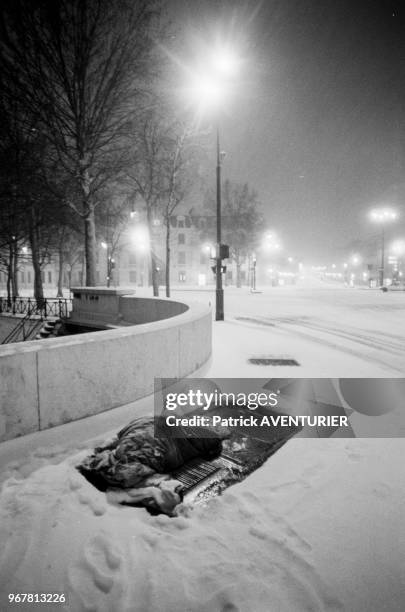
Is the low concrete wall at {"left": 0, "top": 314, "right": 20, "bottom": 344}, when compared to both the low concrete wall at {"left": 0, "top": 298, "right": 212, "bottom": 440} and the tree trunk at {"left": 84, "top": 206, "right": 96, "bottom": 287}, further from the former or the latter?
the low concrete wall at {"left": 0, "top": 298, "right": 212, "bottom": 440}

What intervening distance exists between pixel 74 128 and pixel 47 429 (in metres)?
14.7

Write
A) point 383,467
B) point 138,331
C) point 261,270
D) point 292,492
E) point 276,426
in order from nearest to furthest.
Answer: point 292,492
point 383,467
point 276,426
point 138,331
point 261,270

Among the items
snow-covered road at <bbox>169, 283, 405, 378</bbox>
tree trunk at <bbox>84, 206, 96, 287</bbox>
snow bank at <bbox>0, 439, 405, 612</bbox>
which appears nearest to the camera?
snow bank at <bbox>0, 439, 405, 612</bbox>

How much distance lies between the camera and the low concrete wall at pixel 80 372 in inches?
136

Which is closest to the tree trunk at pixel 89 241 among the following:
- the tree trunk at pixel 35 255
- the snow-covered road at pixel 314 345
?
the tree trunk at pixel 35 255

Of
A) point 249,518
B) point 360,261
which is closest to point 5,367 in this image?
point 249,518

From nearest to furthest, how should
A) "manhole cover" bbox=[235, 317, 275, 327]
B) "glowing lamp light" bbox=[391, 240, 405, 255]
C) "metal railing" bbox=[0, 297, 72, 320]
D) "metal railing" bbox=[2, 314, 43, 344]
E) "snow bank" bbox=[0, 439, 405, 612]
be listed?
1. "snow bank" bbox=[0, 439, 405, 612]
2. "manhole cover" bbox=[235, 317, 275, 327]
3. "metal railing" bbox=[2, 314, 43, 344]
4. "metal railing" bbox=[0, 297, 72, 320]
5. "glowing lamp light" bbox=[391, 240, 405, 255]

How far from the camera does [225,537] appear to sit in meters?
2.41

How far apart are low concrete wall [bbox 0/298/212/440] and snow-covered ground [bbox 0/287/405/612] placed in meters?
0.24

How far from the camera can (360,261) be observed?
9156 centimetres

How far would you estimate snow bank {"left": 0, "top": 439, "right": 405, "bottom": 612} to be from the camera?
197 centimetres

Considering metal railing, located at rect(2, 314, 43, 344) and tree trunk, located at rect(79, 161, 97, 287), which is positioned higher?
tree trunk, located at rect(79, 161, 97, 287)

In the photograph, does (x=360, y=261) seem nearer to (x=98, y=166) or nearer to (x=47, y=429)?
(x=98, y=166)

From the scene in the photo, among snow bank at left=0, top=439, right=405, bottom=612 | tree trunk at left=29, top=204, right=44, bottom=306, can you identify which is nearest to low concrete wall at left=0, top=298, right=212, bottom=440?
snow bank at left=0, top=439, right=405, bottom=612
